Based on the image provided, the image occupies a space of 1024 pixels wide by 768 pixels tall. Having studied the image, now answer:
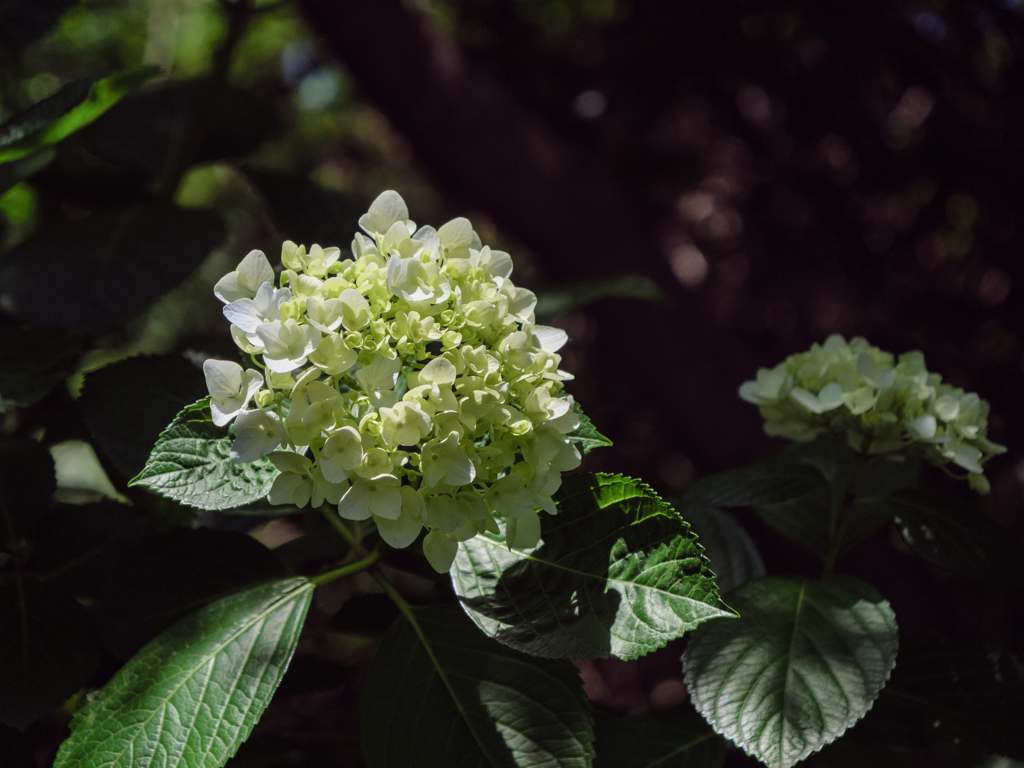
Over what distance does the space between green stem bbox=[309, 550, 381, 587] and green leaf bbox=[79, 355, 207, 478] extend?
0.23 metres

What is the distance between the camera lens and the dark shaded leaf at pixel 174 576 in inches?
32.8

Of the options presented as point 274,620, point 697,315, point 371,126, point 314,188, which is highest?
point 371,126

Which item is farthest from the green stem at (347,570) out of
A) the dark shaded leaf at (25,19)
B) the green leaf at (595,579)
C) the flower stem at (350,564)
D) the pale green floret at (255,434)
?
the dark shaded leaf at (25,19)

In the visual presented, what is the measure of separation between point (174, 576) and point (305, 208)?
669 mm

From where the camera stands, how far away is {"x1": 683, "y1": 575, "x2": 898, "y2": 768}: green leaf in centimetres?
73

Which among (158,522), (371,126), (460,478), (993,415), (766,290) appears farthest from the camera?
(371,126)

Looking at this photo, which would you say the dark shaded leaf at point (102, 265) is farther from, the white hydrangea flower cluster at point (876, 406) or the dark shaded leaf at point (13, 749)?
the white hydrangea flower cluster at point (876, 406)

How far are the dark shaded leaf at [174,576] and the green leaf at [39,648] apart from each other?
0.11ft

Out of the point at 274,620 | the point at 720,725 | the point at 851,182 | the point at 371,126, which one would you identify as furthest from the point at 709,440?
the point at 371,126

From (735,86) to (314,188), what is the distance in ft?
4.34

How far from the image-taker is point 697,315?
2.00 m

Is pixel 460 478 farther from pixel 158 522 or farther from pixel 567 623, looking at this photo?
pixel 158 522

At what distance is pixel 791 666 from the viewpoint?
783 millimetres

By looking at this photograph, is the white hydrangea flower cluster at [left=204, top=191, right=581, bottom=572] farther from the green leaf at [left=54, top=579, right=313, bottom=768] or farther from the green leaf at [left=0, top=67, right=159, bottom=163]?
the green leaf at [left=0, top=67, right=159, bottom=163]
